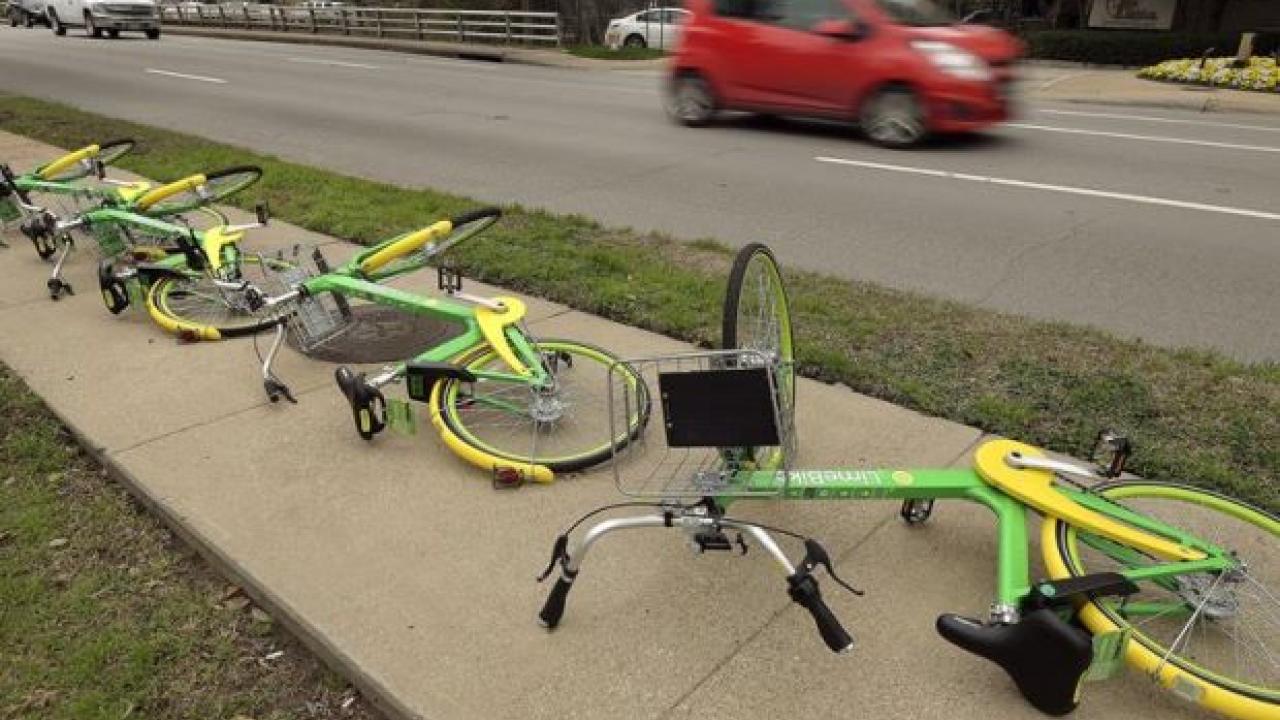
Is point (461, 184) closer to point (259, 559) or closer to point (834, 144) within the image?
point (834, 144)

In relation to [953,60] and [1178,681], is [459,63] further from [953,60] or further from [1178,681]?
[1178,681]

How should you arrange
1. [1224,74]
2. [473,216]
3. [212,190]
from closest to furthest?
[473,216] → [212,190] → [1224,74]

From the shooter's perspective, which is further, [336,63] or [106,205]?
[336,63]

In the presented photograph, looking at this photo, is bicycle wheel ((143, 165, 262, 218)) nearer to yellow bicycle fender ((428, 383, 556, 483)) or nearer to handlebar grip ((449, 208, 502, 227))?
handlebar grip ((449, 208, 502, 227))

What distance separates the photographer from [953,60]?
962 centimetres

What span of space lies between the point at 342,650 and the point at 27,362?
127 inches

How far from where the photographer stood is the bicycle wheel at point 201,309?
4941mm

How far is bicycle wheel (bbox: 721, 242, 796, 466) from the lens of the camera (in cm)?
281

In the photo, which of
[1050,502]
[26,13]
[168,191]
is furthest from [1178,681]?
[26,13]

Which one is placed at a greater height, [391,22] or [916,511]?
[391,22]

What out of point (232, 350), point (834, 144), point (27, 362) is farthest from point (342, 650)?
point (834, 144)

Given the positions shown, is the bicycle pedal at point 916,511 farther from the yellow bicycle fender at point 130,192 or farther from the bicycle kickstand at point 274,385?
the yellow bicycle fender at point 130,192

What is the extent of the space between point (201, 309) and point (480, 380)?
246 cm

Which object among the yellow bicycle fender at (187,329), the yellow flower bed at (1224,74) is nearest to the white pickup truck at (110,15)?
the yellow flower bed at (1224,74)
